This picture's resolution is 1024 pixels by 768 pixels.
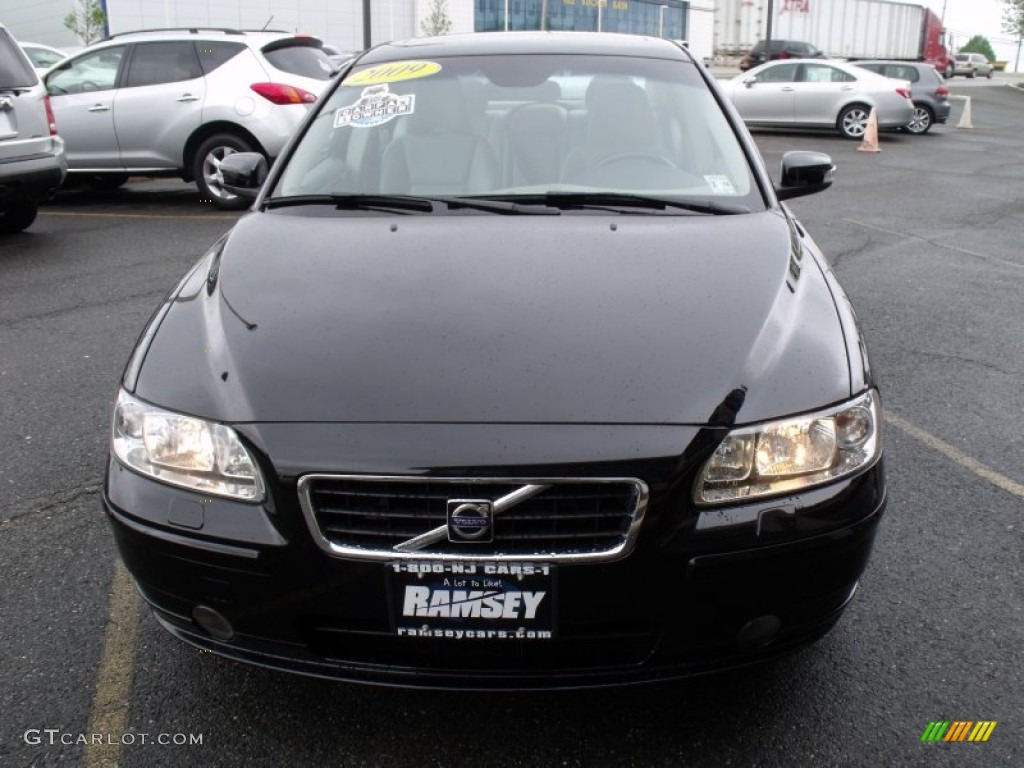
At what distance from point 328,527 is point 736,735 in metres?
1.06

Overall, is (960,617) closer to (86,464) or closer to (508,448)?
(508,448)

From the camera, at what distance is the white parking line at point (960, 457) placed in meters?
3.65

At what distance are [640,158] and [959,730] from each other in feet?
6.45

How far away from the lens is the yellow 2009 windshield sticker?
12.1 feet

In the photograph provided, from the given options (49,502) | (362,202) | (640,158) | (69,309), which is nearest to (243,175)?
(362,202)

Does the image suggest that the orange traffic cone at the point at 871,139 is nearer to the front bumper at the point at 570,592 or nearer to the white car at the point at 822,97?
the white car at the point at 822,97

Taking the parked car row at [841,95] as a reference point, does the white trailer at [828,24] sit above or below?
above

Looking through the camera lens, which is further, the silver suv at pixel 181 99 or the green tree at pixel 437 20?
the green tree at pixel 437 20

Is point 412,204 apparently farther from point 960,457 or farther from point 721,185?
point 960,457

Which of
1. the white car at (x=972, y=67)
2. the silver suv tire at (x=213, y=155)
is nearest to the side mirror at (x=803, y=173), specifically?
the silver suv tire at (x=213, y=155)

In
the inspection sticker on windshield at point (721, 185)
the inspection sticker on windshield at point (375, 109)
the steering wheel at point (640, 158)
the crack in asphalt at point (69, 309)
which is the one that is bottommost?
the crack in asphalt at point (69, 309)

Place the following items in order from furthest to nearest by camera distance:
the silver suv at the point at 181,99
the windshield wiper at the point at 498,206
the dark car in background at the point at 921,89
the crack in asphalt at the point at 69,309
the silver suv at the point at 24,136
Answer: the dark car in background at the point at 921,89, the silver suv at the point at 181,99, the silver suv at the point at 24,136, the crack in asphalt at the point at 69,309, the windshield wiper at the point at 498,206

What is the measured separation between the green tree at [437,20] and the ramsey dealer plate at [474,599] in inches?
1844

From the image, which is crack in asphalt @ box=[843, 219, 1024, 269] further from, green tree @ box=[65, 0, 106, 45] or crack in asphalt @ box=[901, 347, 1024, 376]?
green tree @ box=[65, 0, 106, 45]
